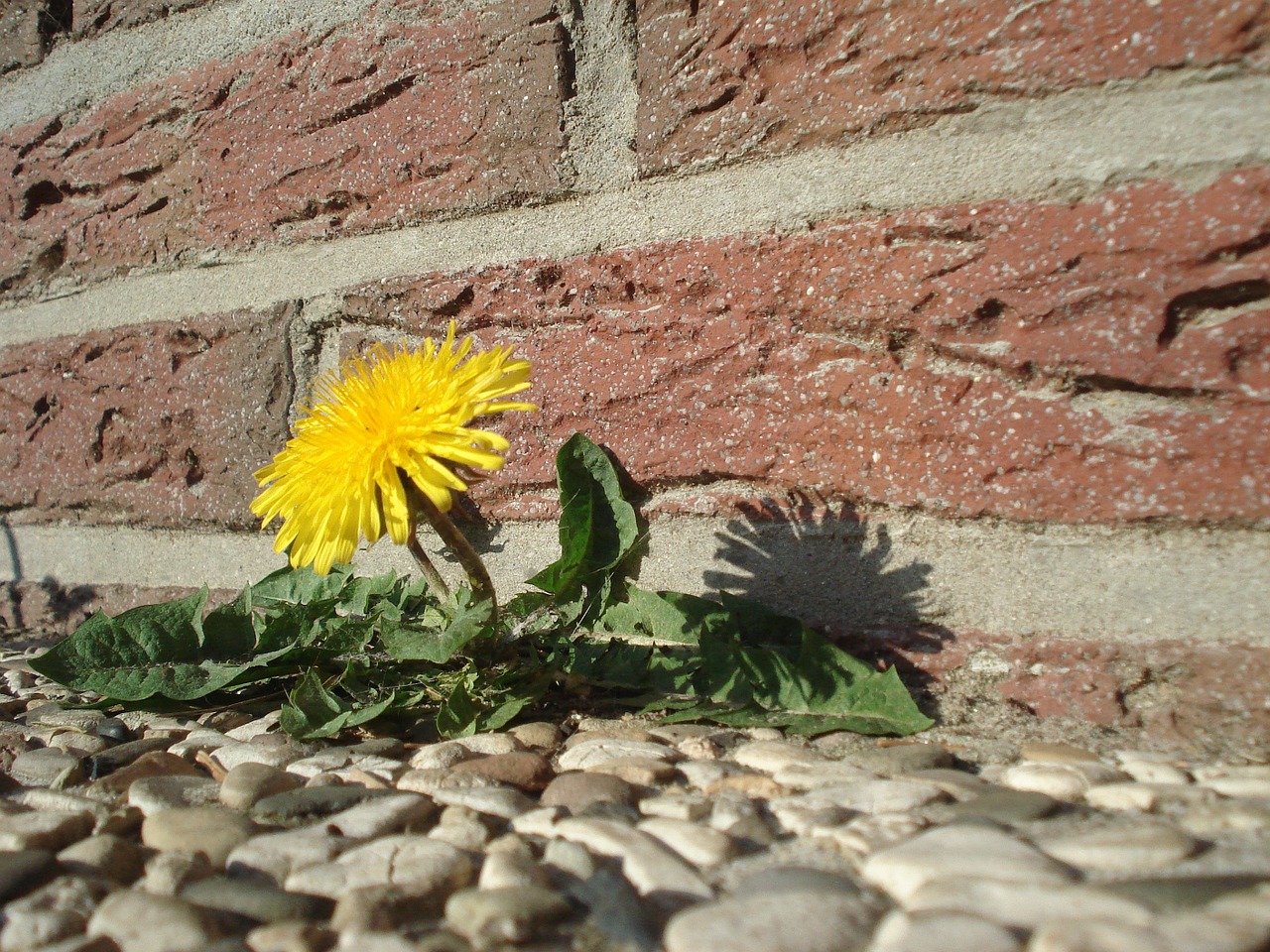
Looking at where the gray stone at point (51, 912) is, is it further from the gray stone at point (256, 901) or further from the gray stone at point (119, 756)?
the gray stone at point (119, 756)

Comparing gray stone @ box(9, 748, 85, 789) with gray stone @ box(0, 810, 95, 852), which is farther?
gray stone @ box(9, 748, 85, 789)

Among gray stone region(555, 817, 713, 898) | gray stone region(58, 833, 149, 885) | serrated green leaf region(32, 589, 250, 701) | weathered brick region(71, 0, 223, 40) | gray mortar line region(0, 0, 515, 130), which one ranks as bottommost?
gray stone region(58, 833, 149, 885)

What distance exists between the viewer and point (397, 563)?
4.94 ft

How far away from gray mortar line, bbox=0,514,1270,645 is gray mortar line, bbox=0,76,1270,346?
385mm

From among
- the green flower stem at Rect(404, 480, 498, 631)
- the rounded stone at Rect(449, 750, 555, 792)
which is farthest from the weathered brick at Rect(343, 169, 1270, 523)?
the rounded stone at Rect(449, 750, 555, 792)

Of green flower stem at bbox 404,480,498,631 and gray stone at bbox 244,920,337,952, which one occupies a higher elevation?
green flower stem at bbox 404,480,498,631

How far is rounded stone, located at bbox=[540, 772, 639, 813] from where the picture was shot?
34.1 inches

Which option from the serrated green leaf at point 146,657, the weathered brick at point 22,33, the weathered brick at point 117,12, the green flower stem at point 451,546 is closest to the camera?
the green flower stem at point 451,546

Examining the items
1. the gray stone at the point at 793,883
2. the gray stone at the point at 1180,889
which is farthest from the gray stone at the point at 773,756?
the gray stone at the point at 1180,889

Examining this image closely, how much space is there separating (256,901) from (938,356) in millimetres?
897

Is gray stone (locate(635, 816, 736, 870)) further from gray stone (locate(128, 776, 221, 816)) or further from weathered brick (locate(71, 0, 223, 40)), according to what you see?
weathered brick (locate(71, 0, 223, 40))

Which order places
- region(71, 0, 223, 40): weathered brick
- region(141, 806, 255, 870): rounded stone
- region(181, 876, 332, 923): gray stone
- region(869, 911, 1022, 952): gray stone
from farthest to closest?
region(71, 0, 223, 40): weathered brick → region(141, 806, 255, 870): rounded stone → region(181, 876, 332, 923): gray stone → region(869, 911, 1022, 952): gray stone

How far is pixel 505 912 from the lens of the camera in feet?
2.15

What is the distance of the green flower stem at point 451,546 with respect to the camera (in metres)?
1.11
